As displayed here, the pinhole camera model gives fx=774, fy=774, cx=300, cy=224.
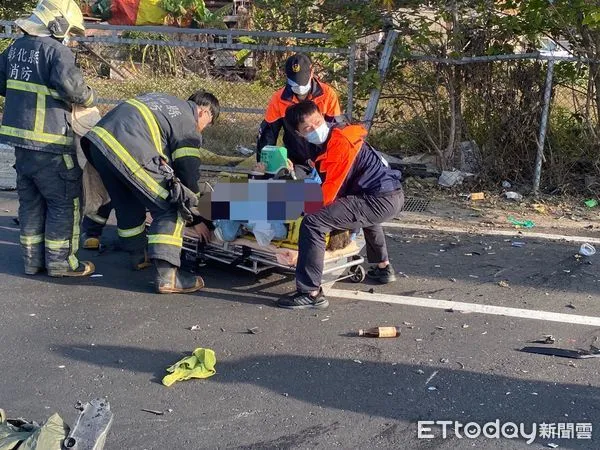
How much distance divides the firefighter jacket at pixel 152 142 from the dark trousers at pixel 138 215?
8cm

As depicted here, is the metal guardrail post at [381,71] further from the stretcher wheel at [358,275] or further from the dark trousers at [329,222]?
the dark trousers at [329,222]

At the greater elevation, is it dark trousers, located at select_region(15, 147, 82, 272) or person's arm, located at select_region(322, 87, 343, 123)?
person's arm, located at select_region(322, 87, 343, 123)

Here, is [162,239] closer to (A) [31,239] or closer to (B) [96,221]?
(A) [31,239]

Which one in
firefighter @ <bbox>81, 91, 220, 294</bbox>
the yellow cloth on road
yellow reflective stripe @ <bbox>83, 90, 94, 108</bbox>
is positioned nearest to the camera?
the yellow cloth on road

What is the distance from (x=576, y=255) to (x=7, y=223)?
523 cm

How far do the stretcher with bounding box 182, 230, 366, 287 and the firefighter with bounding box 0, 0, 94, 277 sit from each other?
A: 2.88 ft

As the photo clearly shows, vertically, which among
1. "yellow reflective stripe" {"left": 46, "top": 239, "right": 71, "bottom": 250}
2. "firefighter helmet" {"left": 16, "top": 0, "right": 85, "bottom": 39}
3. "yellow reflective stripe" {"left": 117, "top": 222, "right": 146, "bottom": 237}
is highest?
"firefighter helmet" {"left": 16, "top": 0, "right": 85, "bottom": 39}

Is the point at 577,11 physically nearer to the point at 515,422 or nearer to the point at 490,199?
the point at 490,199

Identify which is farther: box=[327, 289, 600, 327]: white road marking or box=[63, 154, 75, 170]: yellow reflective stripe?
box=[63, 154, 75, 170]: yellow reflective stripe

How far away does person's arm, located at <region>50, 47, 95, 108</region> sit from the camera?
5633 mm

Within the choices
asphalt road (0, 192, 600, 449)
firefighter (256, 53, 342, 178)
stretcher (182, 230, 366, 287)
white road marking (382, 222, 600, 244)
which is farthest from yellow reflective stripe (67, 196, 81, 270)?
white road marking (382, 222, 600, 244)

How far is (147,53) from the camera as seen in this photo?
14.3m

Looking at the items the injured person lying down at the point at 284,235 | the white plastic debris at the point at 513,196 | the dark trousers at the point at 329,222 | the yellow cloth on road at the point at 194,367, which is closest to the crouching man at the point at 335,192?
the dark trousers at the point at 329,222

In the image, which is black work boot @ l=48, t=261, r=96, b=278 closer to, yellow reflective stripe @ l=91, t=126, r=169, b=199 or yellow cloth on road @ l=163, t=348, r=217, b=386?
yellow reflective stripe @ l=91, t=126, r=169, b=199
